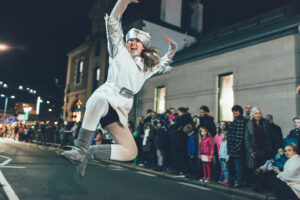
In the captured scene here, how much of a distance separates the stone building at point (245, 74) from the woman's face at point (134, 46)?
367 inches

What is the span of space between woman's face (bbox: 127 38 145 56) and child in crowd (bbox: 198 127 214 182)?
19.3 feet

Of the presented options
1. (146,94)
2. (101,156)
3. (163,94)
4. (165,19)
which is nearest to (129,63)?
(101,156)

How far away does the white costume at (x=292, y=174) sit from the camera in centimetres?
557

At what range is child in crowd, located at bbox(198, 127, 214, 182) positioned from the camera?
8436 millimetres

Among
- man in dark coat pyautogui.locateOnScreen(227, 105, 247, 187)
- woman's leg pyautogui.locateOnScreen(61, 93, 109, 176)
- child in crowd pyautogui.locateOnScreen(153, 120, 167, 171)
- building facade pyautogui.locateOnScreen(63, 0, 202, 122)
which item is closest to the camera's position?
woman's leg pyautogui.locateOnScreen(61, 93, 109, 176)

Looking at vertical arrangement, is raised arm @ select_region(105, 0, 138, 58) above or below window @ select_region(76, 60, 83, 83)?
below

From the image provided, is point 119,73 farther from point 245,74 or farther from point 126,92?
point 245,74

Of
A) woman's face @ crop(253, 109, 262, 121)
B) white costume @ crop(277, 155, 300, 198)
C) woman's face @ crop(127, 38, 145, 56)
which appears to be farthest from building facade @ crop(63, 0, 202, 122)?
woman's face @ crop(127, 38, 145, 56)

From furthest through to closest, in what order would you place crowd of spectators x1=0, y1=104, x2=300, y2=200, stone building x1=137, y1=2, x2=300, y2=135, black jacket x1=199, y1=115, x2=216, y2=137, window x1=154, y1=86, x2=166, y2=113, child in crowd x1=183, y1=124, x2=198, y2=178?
window x1=154, y1=86, x2=166, y2=113 < stone building x1=137, y1=2, x2=300, y2=135 < child in crowd x1=183, y1=124, x2=198, y2=178 < black jacket x1=199, y1=115, x2=216, y2=137 < crowd of spectators x1=0, y1=104, x2=300, y2=200

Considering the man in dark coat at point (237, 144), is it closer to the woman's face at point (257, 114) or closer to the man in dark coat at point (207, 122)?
the woman's face at point (257, 114)

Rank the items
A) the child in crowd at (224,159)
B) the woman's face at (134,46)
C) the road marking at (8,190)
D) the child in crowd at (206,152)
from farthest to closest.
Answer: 1. the child in crowd at (206,152)
2. the child in crowd at (224,159)
3. the road marking at (8,190)
4. the woman's face at (134,46)

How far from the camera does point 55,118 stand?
80750 mm

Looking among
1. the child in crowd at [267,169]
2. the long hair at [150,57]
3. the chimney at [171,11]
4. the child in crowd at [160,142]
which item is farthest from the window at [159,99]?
the long hair at [150,57]

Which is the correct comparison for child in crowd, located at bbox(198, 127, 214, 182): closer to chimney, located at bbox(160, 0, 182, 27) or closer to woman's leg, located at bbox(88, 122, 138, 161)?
woman's leg, located at bbox(88, 122, 138, 161)
